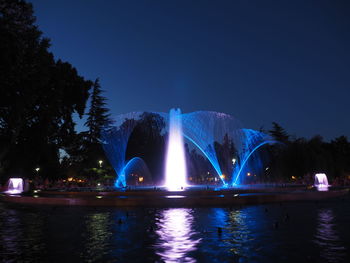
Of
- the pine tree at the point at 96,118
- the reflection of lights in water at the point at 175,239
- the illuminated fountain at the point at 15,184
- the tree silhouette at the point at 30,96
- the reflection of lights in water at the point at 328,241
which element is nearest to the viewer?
the reflection of lights in water at the point at 328,241

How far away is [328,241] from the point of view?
8.46 metres

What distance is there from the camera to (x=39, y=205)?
18.8 meters

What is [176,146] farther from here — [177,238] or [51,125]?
[177,238]

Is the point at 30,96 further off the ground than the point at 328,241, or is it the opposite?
the point at 30,96

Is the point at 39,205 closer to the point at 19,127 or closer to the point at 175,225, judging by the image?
the point at 175,225

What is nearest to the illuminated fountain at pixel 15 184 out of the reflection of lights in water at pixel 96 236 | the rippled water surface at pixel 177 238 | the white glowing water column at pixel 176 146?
the white glowing water column at pixel 176 146

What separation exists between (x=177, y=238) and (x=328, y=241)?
3.46 meters

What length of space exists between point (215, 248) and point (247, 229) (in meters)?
2.76

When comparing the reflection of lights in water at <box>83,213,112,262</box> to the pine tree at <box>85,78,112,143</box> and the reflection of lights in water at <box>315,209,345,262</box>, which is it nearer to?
the reflection of lights in water at <box>315,209,345,262</box>

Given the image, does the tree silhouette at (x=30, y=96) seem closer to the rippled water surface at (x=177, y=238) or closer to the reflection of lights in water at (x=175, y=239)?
the rippled water surface at (x=177, y=238)

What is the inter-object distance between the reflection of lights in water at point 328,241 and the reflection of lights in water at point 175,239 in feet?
8.49

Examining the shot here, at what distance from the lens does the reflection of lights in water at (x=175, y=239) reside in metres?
7.23

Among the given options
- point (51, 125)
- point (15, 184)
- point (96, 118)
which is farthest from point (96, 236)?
point (96, 118)

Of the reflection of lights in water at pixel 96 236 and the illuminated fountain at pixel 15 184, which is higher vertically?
the illuminated fountain at pixel 15 184
